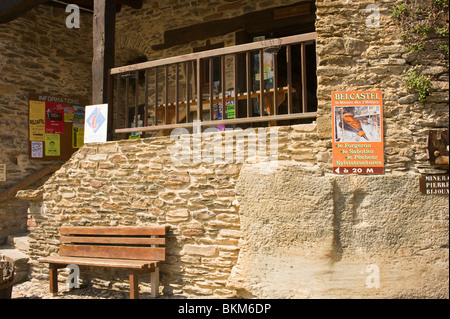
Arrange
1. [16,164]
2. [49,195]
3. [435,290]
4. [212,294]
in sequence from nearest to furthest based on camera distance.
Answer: [435,290], [212,294], [49,195], [16,164]

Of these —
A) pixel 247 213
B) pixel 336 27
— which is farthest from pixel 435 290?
pixel 336 27

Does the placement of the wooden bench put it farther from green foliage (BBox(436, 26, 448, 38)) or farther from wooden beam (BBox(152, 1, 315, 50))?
wooden beam (BBox(152, 1, 315, 50))

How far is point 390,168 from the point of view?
3.63 m

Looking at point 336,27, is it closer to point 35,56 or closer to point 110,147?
point 110,147

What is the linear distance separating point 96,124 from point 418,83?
3594 millimetres

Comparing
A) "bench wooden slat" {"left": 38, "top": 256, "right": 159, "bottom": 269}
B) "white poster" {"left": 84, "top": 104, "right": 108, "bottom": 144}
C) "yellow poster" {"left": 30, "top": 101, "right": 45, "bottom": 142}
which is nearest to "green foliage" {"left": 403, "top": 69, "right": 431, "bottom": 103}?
"bench wooden slat" {"left": 38, "top": 256, "right": 159, "bottom": 269}

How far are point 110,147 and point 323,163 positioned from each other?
8.31ft

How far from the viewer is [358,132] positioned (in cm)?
369

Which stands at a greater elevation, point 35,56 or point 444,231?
point 35,56

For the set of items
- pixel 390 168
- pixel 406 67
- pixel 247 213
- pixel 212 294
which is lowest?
pixel 212 294

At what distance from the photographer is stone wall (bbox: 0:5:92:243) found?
6.93 m

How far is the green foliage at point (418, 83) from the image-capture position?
Result: 3.60 meters

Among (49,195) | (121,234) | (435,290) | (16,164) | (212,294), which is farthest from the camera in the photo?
(16,164)

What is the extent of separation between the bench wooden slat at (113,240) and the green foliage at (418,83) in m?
2.81
